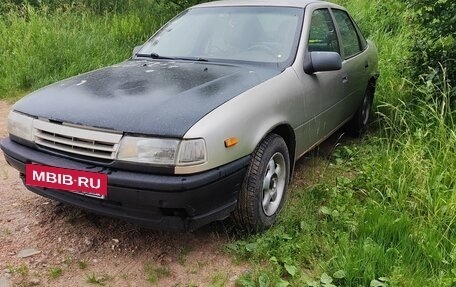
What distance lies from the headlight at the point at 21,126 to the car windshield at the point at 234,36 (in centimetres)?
127

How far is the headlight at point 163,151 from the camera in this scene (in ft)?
7.55

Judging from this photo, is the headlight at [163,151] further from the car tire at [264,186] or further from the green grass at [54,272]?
the green grass at [54,272]

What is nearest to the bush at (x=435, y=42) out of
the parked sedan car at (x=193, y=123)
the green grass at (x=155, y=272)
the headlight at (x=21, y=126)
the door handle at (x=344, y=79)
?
the door handle at (x=344, y=79)

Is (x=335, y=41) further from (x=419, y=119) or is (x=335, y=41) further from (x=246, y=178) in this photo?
(x=246, y=178)

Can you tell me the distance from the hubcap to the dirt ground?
329mm

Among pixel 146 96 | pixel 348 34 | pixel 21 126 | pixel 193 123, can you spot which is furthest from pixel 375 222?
pixel 348 34

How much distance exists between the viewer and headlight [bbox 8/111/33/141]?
2705 millimetres

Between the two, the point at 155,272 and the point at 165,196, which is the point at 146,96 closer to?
the point at 165,196

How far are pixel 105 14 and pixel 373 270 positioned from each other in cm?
720

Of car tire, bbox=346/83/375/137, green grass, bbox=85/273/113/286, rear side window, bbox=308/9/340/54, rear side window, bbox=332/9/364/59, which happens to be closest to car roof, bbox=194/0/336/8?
rear side window, bbox=308/9/340/54

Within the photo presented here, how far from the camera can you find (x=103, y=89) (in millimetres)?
2842

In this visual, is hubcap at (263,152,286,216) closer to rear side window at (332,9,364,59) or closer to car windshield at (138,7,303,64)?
car windshield at (138,7,303,64)

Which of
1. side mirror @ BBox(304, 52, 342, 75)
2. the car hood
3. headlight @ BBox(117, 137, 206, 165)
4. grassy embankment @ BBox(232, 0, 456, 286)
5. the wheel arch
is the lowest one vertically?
grassy embankment @ BBox(232, 0, 456, 286)

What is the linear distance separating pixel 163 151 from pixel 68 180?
574mm
